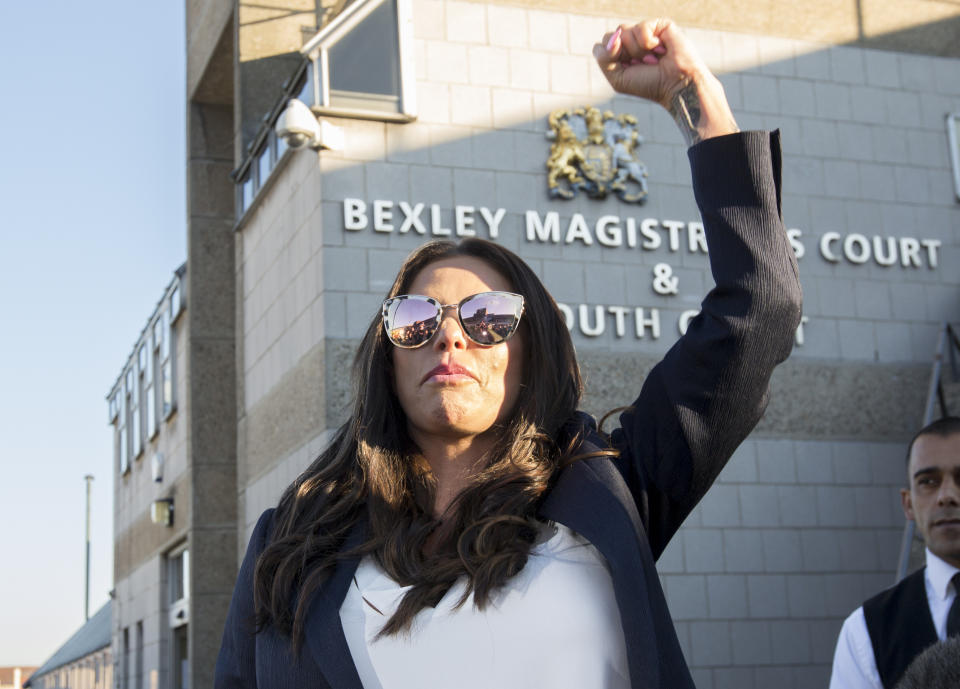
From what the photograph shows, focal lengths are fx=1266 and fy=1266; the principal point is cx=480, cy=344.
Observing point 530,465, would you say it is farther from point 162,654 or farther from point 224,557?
point 162,654

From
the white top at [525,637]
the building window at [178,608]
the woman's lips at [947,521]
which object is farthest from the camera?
the building window at [178,608]

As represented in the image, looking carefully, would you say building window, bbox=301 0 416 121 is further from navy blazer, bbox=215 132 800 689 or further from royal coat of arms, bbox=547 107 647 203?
navy blazer, bbox=215 132 800 689

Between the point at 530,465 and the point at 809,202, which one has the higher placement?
the point at 809,202

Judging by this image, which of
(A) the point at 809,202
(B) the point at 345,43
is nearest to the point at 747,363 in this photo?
(B) the point at 345,43

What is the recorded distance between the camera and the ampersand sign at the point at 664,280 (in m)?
10.2

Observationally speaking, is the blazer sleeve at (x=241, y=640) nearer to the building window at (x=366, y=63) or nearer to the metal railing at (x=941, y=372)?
the building window at (x=366, y=63)

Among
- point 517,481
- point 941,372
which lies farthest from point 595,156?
point 517,481

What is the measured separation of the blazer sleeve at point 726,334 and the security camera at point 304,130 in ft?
25.1

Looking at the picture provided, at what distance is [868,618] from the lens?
4.10 metres

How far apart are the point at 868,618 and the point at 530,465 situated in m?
2.50

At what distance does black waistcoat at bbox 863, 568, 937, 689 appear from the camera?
3924 mm

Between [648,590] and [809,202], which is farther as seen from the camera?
[809,202]

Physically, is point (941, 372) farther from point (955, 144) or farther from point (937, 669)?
point (937, 669)

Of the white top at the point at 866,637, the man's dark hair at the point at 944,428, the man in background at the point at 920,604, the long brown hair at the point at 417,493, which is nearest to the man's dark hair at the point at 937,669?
the long brown hair at the point at 417,493
